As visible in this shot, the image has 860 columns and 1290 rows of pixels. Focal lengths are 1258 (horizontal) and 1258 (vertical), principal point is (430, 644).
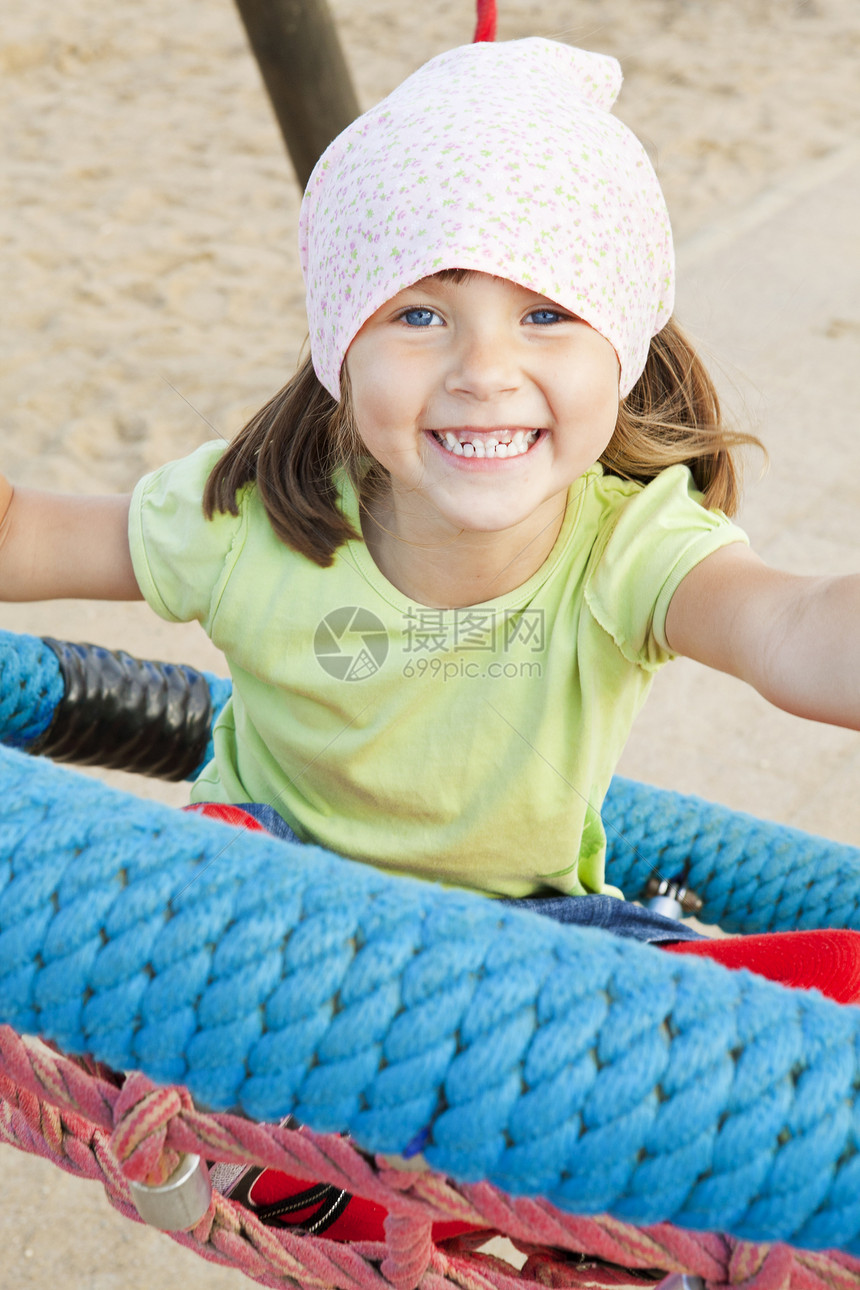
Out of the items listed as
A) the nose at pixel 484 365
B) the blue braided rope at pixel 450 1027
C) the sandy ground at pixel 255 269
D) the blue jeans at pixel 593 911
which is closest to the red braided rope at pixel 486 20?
the sandy ground at pixel 255 269

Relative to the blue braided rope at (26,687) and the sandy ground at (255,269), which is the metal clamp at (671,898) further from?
the blue braided rope at (26,687)

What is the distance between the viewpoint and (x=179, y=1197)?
57 cm

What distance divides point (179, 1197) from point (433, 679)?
1.36 feet

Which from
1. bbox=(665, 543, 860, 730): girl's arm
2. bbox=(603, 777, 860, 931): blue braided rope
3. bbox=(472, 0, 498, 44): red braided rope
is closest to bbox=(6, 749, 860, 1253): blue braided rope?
bbox=(665, 543, 860, 730): girl's arm

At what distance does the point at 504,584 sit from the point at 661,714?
1041 mm

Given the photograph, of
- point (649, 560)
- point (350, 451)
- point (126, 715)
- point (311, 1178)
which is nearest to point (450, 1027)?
point (311, 1178)

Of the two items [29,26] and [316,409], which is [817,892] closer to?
[316,409]

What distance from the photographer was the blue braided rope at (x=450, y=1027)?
0.42 metres

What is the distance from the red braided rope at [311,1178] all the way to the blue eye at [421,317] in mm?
453

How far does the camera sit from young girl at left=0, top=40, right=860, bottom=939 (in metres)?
0.74

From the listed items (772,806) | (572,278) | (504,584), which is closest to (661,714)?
(772,806)

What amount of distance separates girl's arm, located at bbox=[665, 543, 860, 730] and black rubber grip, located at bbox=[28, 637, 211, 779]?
0.59 m

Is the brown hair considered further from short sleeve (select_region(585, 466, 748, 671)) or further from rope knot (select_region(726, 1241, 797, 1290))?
rope knot (select_region(726, 1241, 797, 1290))

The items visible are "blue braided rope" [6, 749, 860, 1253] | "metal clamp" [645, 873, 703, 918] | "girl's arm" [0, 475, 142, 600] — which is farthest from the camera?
"metal clamp" [645, 873, 703, 918]
